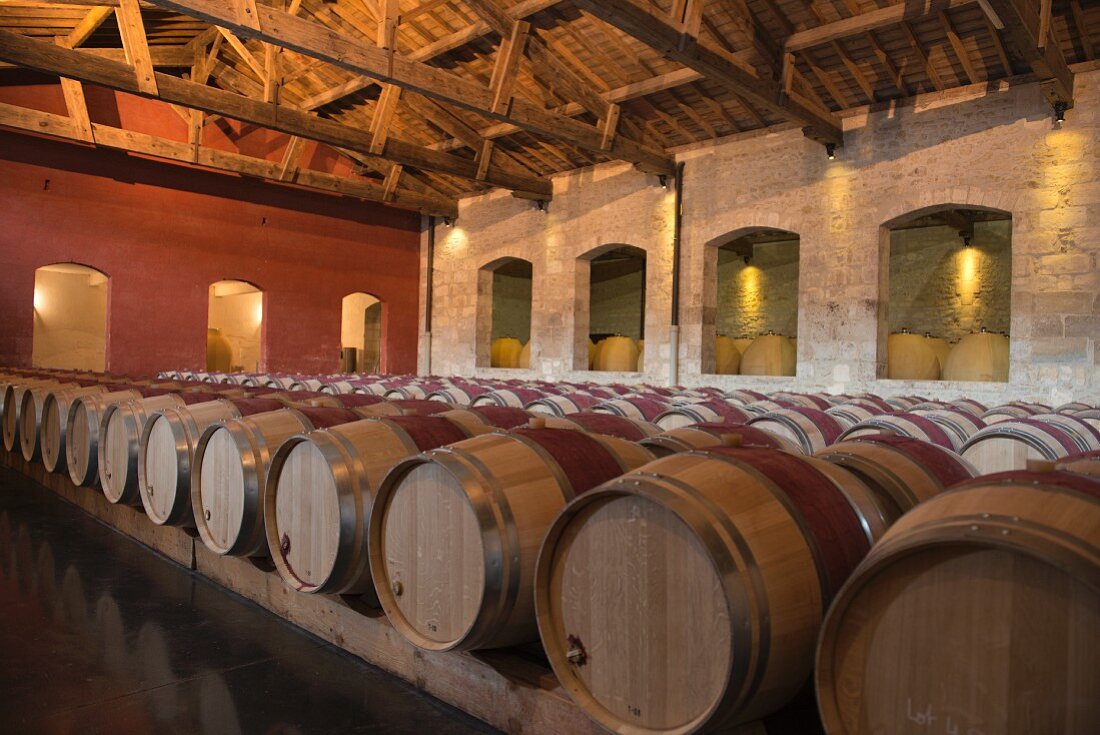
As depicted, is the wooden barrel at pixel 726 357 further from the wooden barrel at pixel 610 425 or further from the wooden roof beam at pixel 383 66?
the wooden barrel at pixel 610 425

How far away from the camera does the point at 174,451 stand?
388cm

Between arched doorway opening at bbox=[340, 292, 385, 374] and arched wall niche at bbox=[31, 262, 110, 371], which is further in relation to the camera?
arched doorway opening at bbox=[340, 292, 385, 374]

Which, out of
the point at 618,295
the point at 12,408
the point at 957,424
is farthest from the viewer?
the point at 618,295

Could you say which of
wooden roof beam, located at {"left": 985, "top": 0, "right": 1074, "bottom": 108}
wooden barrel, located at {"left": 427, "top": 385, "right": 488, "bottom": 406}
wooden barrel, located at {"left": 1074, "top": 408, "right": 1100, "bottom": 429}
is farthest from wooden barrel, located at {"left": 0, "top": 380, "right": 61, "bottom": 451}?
wooden roof beam, located at {"left": 985, "top": 0, "right": 1074, "bottom": 108}

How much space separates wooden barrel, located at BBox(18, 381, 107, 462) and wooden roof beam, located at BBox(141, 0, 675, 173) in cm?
345

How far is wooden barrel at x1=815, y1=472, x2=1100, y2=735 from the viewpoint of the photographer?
4.02 ft

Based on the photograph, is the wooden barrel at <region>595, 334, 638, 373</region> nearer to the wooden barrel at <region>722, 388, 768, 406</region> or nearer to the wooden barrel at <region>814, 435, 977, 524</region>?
the wooden barrel at <region>722, 388, 768, 406</region>

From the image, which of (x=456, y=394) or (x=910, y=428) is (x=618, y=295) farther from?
(x=910, y=428)

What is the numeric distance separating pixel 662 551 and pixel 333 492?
56.5 inches

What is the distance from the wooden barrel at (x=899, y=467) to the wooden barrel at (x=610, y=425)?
1011mm

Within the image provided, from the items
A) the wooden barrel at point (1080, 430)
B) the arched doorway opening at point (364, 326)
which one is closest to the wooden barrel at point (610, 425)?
the wooden barrel at point (1080, 430)

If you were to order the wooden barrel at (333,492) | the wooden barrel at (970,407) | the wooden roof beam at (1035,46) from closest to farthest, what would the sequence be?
the wooden barrel at (333,492) < the wooden barrel at (970,407) < the wooden roof beam at (1035,46)

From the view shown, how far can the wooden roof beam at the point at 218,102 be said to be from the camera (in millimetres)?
9242

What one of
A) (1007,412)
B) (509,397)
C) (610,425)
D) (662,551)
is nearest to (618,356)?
(509,397)
